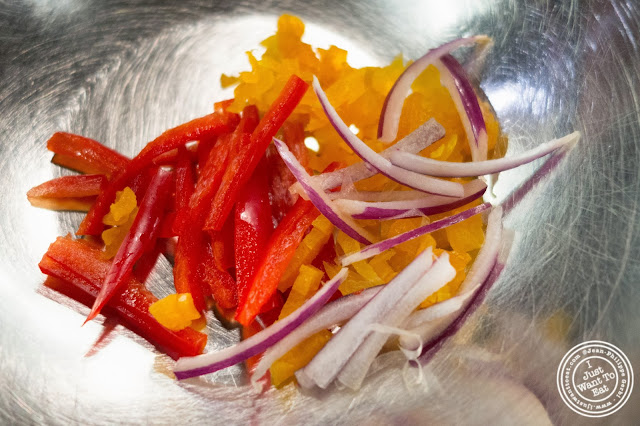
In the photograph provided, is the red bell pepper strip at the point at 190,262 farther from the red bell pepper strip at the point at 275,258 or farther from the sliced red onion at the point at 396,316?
the sliced red onion at the point at 396,316

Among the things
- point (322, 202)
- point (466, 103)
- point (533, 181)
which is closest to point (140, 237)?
point (322, 202)

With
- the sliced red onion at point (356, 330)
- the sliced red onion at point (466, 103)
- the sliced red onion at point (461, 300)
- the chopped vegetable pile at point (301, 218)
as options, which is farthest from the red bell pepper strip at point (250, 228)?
the sliced red onion at point (466, 103)

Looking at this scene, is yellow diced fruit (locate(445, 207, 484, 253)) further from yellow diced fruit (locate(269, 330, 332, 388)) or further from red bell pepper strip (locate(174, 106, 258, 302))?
red bell pepper strip (locate(174, 106, 258, 302))

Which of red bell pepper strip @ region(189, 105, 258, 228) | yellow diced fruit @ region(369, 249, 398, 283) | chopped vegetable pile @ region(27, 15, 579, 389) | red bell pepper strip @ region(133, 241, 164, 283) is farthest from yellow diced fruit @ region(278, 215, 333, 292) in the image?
red bell pepper strip @ region(133, 241, 164, 283)

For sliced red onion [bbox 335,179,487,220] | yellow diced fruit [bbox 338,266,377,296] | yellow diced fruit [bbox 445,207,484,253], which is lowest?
yellow diced fruit [bbox 338,266,377,296]

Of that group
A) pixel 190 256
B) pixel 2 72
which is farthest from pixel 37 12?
pixel 190 256

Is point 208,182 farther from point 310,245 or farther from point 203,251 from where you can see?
point 310,245

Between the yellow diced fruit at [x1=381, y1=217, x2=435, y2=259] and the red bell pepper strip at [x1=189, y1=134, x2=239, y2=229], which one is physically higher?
the red bell pepper strip at [x1=189, y1=134, x2=239, y2=229]
